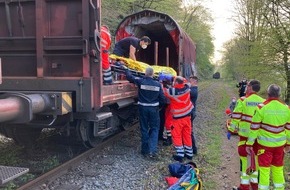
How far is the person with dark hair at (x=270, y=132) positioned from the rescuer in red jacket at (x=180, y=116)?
2150 millimetres

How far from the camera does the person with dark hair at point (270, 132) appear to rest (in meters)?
4.49

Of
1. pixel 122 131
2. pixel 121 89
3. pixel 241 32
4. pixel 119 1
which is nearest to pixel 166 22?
pixel 122 131

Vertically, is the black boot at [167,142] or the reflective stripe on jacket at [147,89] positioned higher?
the reflective stripe on jacket at [147,89]

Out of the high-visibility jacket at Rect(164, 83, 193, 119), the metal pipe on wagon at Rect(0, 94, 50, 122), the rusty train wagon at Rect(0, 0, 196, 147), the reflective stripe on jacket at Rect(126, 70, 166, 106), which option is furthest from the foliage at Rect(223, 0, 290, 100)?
the metal pipe on wagon at Rect(0, 94, 50, 122)

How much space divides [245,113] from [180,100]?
177 cm

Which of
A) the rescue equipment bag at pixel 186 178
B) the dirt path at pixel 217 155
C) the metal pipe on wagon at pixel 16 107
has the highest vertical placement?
the metal pipe on wagon at pixel 16 107

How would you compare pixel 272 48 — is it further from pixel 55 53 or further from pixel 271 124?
pixel 55 53

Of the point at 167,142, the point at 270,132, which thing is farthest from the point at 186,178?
the point at 167,142

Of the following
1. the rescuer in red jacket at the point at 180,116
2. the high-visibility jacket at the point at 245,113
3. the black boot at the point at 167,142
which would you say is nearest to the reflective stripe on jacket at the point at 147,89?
the rescuer in red jacket at the point at 180,116

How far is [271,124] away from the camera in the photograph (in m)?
4.50

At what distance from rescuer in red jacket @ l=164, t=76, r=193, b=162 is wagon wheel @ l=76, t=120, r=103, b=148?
5.36ft

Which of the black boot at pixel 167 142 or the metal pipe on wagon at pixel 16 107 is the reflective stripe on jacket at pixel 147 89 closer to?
the black boot at pixel 167 142

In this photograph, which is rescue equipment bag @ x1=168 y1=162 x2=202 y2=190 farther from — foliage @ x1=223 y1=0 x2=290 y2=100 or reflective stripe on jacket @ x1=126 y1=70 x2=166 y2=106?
foliage @ x1=223 y1=0 x2=290 y2=100

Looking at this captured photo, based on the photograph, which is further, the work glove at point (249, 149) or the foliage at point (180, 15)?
the foliage at point (180, 15)
